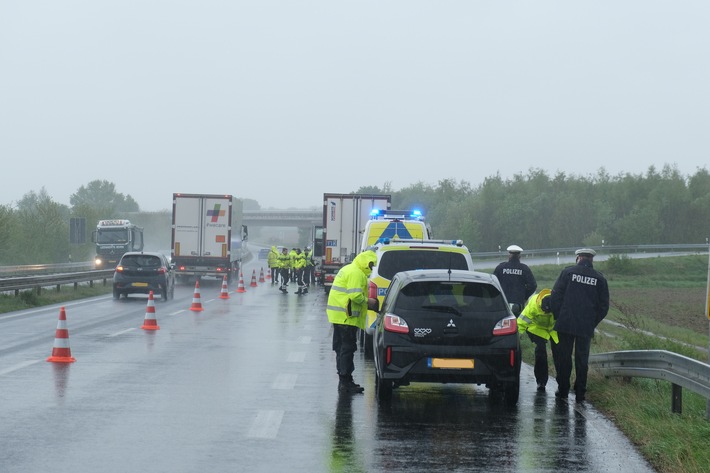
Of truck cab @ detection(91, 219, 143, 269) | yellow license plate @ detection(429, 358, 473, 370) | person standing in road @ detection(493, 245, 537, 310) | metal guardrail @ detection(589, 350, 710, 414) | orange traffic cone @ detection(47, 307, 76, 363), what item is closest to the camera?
metal guardrail @ detection(589, 350, 710, 414)

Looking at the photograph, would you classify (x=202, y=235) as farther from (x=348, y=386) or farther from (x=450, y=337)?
(x=450, y=337)

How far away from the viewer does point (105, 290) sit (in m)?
40.8

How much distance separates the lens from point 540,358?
13.8 meters

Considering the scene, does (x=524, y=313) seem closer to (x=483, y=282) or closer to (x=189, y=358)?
(x=483, y=282)

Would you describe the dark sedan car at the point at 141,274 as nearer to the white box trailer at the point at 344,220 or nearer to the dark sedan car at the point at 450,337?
the white box trailer at the point at 344,220

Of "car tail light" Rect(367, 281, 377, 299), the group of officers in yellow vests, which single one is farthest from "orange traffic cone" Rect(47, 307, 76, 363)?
the group of officers in yellow vests

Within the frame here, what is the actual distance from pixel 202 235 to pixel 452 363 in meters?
37.7

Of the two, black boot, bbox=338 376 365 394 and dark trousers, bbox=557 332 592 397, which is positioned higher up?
dark trousers, bbox=557 332 592 397

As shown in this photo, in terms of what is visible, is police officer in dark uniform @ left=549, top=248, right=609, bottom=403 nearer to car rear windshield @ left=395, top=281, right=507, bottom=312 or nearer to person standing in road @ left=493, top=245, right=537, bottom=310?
car rear windshield @ left=395, top=281, right=507, bottom=312

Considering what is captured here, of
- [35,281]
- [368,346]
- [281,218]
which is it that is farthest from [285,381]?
[281,218]

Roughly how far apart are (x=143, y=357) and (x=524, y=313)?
20.3 feet

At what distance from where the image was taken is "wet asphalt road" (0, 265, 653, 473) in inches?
344

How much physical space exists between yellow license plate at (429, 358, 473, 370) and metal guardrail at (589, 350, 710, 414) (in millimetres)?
1953

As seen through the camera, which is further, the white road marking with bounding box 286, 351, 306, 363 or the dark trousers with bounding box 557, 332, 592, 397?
the white road marking with bounding box 286, 351, 306, 363
